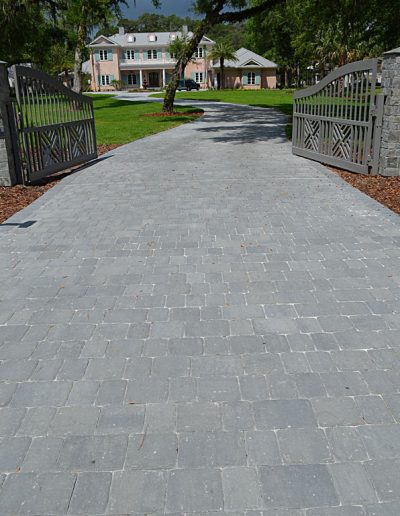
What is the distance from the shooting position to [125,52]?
72.6m

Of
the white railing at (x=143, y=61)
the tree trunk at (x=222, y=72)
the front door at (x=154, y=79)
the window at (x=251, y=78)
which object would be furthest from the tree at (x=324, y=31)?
the front door at (x=154, y=79)

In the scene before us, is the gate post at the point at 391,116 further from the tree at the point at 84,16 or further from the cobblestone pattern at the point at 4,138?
the tree at the point at 84,16

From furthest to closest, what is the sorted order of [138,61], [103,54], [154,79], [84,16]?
[154,79], [138,61], [103,54], [84,16]

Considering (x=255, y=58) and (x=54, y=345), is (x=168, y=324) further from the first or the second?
(x=255, y=58)

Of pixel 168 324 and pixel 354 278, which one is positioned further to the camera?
pixel 354 278

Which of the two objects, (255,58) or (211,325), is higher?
(255,58)

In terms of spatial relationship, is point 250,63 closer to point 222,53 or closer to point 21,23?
point 222,53

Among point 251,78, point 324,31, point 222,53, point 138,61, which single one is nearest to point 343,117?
point 324,31

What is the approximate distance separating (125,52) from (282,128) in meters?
61.8

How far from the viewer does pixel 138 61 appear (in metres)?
72.9

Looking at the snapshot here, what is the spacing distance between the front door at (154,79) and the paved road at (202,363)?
71806 mm

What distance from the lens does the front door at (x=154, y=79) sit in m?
73.7

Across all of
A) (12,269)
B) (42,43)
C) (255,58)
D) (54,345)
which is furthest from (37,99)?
(255,58)

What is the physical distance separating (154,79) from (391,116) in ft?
232
